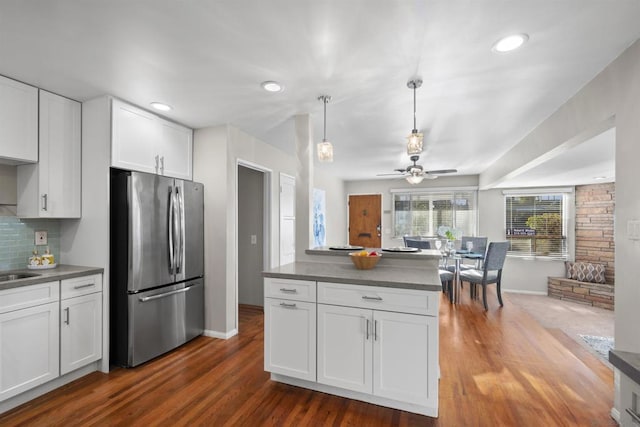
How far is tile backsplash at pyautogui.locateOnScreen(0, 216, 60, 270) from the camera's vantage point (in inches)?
99.9

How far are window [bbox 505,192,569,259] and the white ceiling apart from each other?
4.07 metres

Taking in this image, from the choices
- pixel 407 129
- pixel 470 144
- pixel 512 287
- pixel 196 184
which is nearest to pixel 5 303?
pixel 196 184

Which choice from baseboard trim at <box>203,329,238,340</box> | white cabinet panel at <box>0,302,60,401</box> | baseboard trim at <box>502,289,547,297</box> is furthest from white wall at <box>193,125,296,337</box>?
baseboard trim at <box>502,289,547,297</box>

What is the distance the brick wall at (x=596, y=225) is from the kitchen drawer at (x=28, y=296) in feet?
27.0

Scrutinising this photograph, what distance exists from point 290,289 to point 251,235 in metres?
2.37

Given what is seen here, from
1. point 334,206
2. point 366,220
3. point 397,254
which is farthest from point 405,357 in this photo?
point 366,220

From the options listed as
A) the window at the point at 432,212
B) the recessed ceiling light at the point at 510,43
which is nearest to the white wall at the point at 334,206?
the window at the point at 432,212

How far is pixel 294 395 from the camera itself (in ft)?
7.59

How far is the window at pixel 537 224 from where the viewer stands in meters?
6.44

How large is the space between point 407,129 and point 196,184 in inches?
96.2

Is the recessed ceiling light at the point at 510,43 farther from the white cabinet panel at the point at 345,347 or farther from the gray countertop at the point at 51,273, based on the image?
the gray countertop at the point at 51,273

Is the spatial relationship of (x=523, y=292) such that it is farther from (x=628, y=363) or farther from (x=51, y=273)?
(x=51, y=273)

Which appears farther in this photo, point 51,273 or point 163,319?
point 163,319

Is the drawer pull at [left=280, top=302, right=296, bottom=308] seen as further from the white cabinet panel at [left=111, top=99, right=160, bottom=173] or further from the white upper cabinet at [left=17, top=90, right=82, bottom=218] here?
the white upper cabinet at [left=17, top=90, right=82, bottom=218]
